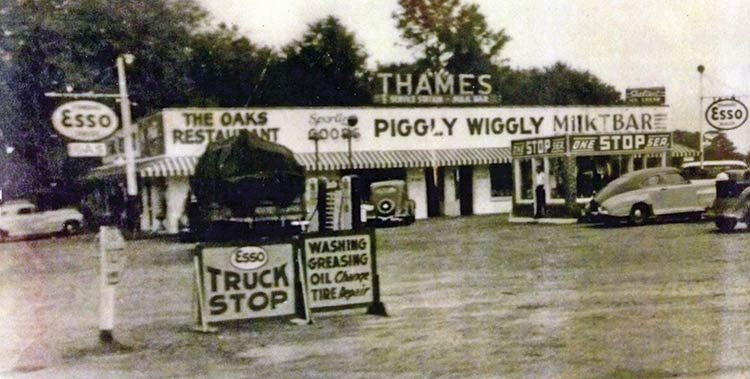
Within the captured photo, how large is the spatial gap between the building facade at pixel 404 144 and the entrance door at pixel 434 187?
30 millimetres

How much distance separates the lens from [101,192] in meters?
19.3

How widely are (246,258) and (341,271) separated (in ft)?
3.23

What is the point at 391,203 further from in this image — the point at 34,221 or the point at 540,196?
the point at 34,221

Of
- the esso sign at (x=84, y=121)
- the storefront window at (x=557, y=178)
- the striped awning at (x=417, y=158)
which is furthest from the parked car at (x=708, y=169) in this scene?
the esso sign at (x=84, y=121)

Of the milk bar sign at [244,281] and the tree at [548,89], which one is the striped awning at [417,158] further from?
the milk bar sign at [244,281]

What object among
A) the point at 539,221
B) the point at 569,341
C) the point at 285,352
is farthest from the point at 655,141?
the point at 285,352

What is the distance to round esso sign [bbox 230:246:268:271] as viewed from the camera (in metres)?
7.00

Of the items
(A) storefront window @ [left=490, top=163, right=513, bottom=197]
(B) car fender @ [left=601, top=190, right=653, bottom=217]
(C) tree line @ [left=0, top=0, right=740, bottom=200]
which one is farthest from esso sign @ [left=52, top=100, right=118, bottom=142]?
(A) storefront window @ [left=490, top=163, right=513, bottom=197]

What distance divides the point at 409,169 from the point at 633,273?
13.2m

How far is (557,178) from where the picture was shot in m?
18.2

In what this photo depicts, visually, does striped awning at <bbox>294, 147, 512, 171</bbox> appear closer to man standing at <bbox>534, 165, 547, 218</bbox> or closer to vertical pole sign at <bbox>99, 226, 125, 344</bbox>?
man standing at <bbox>534, 165, 547, 218</bbox>

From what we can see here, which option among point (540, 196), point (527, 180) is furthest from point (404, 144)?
point (540, 196)

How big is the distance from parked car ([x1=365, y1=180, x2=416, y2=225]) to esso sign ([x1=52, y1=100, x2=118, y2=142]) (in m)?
13.0

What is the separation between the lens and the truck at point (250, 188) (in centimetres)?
1217
